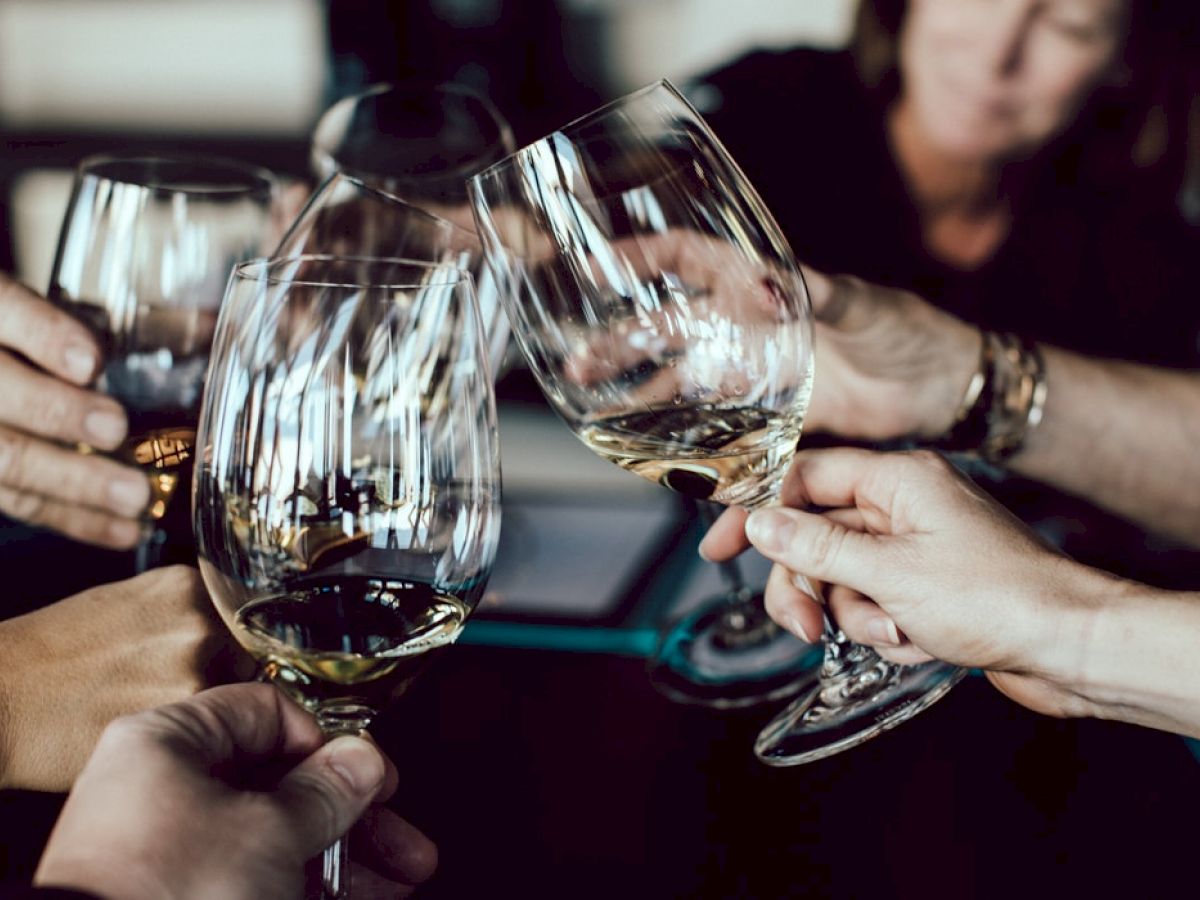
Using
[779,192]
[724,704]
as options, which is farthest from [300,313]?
[779,192]

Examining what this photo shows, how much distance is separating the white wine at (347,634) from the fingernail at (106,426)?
0.21m

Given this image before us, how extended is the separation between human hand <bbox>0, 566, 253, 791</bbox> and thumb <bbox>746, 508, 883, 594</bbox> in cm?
24

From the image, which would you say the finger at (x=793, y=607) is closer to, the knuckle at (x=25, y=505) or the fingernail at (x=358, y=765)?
the fingernail at (x=358, y=765)

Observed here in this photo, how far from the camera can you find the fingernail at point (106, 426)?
56 centimetres

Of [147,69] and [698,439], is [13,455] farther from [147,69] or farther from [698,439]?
[147,69]

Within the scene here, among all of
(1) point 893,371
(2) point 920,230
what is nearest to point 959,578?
(1) point 893,371

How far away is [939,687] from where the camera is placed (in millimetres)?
543

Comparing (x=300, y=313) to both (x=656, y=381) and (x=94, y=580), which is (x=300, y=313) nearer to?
(x=656, y=381)

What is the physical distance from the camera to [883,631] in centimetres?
55

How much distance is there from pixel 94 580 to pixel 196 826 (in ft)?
1.20

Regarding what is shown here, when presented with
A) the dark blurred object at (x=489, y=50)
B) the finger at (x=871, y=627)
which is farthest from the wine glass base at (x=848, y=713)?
the dark blurred object at (x=489, y=50)

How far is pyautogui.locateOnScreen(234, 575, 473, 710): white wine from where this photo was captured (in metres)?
0.38

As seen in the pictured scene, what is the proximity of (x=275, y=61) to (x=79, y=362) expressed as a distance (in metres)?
1.63

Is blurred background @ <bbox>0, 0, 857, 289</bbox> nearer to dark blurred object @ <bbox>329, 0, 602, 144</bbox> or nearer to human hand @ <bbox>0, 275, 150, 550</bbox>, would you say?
dark blurred object @ <bbox>329, 0, 602, 144</bbox>
